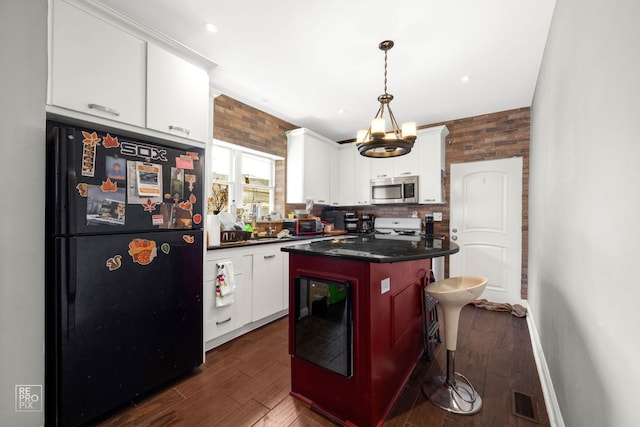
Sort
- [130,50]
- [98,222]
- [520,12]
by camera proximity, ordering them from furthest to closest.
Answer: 1. [520,12]
2. [130,50]
3. [98,222]

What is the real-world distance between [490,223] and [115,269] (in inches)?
163

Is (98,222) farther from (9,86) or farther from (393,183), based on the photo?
(393,183)

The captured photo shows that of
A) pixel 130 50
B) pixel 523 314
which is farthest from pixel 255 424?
pixel 523 314

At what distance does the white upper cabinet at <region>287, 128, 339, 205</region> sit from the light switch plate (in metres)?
2.50

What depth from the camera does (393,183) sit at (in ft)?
13.2

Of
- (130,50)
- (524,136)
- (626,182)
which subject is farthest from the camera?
(524,136)

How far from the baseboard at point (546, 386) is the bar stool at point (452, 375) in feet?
1.22

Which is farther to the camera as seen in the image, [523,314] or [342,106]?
[342,106]

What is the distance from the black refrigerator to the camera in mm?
1358

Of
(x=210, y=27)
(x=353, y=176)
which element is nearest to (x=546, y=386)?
(x=353, y=176)

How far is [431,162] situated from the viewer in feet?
12.2

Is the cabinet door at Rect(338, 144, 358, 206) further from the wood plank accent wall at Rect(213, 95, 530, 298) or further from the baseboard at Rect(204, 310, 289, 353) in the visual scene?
the baseboard at Rect(204, 310, 289, 353)

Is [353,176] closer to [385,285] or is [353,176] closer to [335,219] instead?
[335,219]

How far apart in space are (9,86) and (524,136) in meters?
4.83
